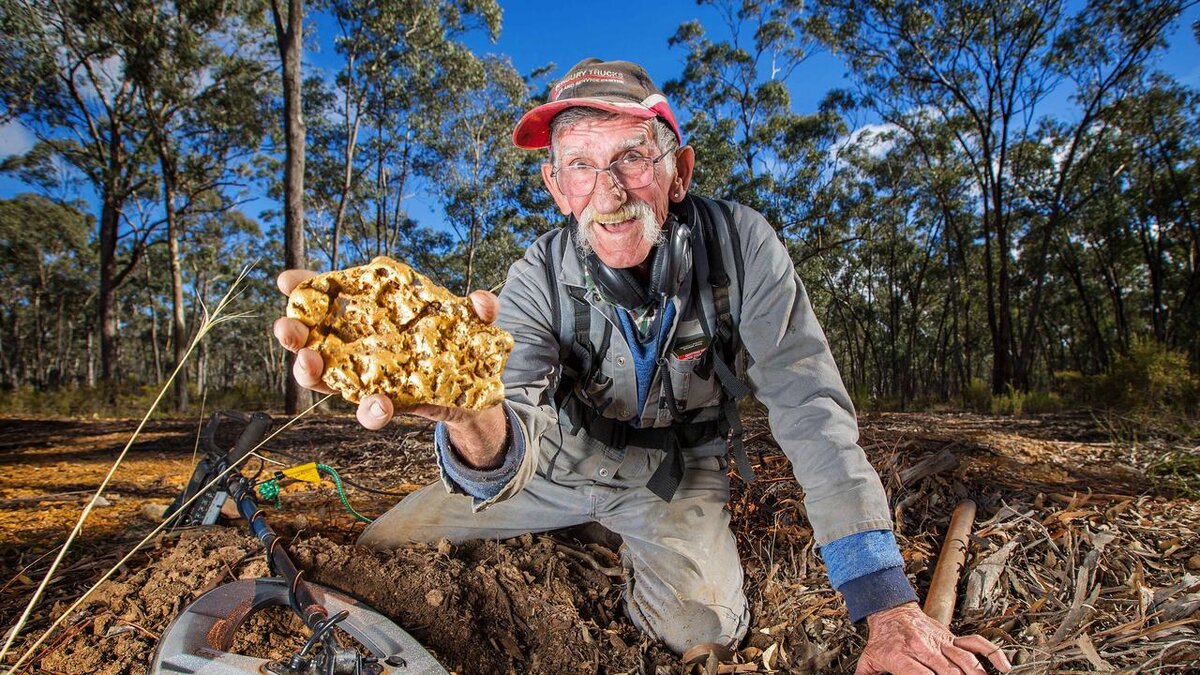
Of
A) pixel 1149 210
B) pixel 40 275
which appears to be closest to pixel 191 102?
pixel 40 275

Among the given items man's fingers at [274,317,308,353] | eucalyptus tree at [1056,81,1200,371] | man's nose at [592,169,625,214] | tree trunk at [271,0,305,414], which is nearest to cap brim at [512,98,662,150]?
man's nose at [592,169,625,214]

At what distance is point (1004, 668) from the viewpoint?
140cm

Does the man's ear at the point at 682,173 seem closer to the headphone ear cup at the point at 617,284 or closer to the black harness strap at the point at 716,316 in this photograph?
the black harness strap at the point at 716,316

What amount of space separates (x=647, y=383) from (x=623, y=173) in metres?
0.84

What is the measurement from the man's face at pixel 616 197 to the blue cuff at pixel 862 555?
47.8 inches

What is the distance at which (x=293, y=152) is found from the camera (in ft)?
30.5

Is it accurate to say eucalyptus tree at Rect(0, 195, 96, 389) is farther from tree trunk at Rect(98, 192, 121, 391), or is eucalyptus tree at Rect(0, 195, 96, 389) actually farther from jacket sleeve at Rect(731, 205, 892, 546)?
jacket sleeve at Rect(731, 205, 892, 546)

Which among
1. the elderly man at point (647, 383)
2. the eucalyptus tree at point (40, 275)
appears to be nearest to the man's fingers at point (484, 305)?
the elderly man at point (647, 383)

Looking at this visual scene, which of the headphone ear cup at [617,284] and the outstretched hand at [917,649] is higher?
the headphone ear cup at [617,284]

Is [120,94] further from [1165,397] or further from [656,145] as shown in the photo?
[1165,397]

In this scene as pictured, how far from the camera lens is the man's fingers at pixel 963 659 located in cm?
143

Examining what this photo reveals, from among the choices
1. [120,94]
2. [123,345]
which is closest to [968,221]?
[120,94]

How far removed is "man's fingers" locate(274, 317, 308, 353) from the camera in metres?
1.21

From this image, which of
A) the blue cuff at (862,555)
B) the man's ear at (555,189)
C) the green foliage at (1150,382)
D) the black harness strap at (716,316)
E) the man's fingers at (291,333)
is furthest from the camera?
the green foliage at (1150,382)
